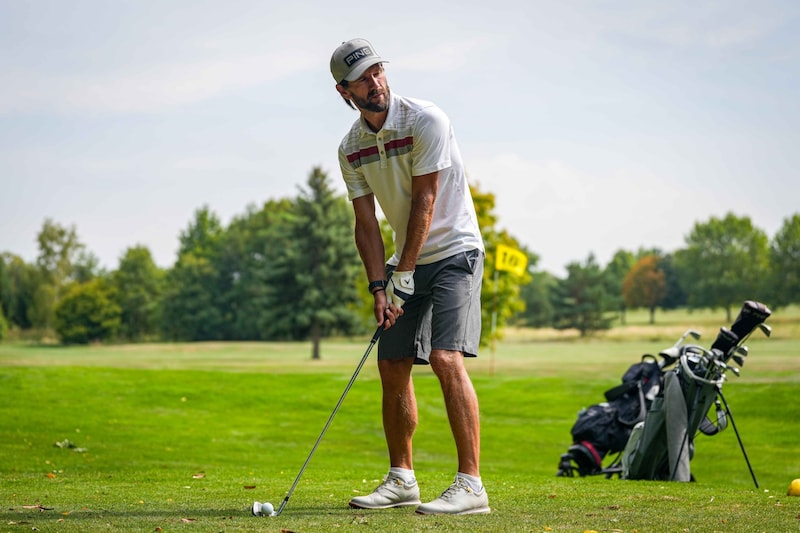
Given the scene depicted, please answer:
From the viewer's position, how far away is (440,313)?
191 inches

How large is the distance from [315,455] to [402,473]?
8758 millimetres

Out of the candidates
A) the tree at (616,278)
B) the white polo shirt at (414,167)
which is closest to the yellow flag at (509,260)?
the white polo shirt at (414,167)

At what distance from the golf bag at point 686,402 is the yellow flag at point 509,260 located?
19296mm

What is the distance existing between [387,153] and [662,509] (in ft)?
6.99

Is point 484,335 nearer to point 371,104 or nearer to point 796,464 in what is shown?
point 796,464

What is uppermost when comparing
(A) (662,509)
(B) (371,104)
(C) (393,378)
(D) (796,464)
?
(B) (371,104)

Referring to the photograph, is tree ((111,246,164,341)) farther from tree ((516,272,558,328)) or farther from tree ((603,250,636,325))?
tree ((603,250,636,325))

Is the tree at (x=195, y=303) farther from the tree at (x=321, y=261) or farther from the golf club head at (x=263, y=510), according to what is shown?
the golf club head at (x=263, y=510)

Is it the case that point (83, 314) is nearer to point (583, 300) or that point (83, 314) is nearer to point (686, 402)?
point (583, 300)

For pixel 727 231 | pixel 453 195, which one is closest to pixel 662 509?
pixel 453 195

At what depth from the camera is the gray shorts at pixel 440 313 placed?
15.9 feet

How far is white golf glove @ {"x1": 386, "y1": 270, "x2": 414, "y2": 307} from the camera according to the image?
4.84 meters

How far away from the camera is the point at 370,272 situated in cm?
514

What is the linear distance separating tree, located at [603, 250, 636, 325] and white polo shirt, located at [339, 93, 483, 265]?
65.4 metres
